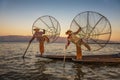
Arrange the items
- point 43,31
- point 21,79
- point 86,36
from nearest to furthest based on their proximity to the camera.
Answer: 1. point 21,79
2. point 86,36
3. point 43,31

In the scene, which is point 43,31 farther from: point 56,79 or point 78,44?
point 56,79

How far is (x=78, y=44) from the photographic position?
67.7 feet

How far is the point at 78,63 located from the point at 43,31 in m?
6.37

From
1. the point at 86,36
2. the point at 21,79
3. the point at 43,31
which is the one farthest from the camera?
the point at 43,31

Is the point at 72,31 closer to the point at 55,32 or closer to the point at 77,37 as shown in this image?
the point at 77,37

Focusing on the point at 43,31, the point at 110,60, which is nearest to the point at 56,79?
the point at 110,60

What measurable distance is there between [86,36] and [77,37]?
933 millimetres

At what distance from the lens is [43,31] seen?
25.0 m

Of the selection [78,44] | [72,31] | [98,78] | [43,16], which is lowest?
[98,78]

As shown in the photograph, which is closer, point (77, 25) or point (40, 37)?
point (77, 25)

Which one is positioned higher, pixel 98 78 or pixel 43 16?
pixel 43 16

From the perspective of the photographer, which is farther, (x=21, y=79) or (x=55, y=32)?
(x=55, y=32)

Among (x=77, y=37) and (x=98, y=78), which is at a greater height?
(x=77, y=37)

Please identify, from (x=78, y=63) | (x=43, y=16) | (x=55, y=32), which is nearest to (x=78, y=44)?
(x=78, y=63)
